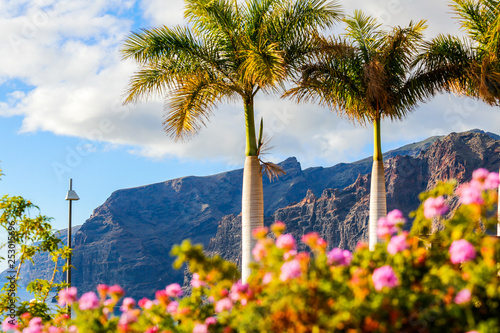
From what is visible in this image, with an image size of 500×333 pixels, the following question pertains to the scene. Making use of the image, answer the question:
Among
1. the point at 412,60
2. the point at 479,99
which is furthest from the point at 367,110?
the point at 479,99

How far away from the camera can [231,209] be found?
641 feet

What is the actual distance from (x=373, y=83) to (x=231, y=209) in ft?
613

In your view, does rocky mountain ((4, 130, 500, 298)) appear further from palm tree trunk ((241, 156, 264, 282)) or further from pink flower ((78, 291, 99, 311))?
pink flower ((78, 291, 99, 311))

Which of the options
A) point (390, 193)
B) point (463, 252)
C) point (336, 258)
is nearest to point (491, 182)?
point (463, 252)

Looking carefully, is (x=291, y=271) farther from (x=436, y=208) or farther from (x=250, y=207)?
(x=250, y=207)

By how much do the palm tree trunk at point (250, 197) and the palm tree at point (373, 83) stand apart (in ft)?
5.94

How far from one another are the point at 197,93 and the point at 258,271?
6.72 metres

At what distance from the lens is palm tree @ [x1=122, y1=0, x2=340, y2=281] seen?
8.63 m

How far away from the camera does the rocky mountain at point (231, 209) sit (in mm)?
120875

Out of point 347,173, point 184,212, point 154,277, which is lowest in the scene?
point 154,277

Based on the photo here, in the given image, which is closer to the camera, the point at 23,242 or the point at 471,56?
the point at 23,242

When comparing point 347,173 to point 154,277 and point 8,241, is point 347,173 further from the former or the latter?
point 8,241

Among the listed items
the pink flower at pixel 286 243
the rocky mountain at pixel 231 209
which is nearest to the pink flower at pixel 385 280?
the pink flower at pixel 286 243

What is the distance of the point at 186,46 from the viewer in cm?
888
